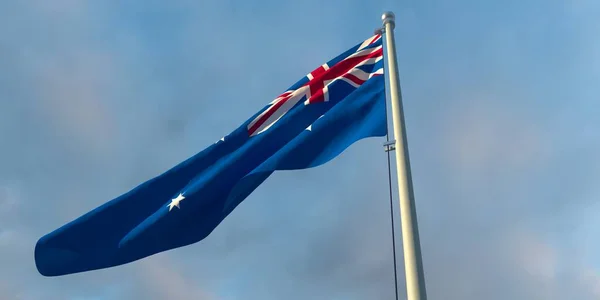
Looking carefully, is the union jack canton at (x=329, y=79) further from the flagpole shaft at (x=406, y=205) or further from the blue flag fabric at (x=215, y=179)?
the flagpole shaft at (x=406, y=205)

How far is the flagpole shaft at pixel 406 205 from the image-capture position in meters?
11.6

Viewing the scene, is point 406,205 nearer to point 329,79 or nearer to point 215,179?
point 215,179

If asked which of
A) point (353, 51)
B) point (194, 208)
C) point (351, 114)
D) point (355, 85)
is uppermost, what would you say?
point (353, 51)

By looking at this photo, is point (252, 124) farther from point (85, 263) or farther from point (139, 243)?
point (85, 263)

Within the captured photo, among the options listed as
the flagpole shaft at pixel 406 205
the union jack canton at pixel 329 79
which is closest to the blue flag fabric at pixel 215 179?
the union jack canton at pixel 329 79

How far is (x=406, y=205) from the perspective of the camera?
12.6 m

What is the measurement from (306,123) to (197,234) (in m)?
4.33

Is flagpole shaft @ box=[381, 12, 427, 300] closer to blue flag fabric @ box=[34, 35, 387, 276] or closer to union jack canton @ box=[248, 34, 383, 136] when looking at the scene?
blue flag fabric @ box=[34, 35, 387, 276]

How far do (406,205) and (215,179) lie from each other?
5330 mm

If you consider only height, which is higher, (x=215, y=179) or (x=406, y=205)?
(x=215, y=179)

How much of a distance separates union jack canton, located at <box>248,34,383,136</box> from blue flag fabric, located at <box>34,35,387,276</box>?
4 cm

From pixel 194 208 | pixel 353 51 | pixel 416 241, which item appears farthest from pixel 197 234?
pixel 353 51

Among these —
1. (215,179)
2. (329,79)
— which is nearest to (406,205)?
(215,179)

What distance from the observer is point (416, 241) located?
12070 mm
